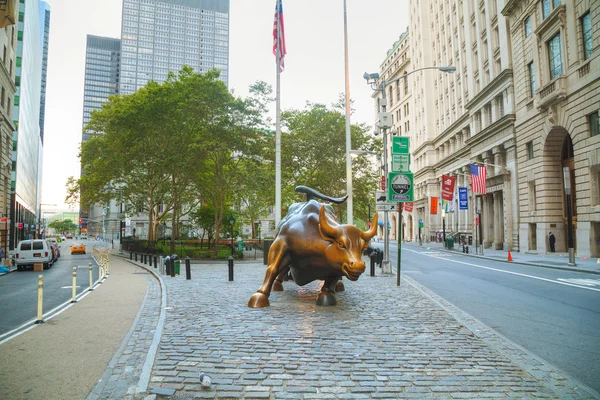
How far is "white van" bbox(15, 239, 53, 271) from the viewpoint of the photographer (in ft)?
74.6

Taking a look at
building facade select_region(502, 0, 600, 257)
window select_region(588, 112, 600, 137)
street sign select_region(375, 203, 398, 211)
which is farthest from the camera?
building facade select_region(502, 0, 600, 257)

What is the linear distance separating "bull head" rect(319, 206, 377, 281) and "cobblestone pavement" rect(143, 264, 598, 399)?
1114 mm

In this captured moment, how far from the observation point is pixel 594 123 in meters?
23.9

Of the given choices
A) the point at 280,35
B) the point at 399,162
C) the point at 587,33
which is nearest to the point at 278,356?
the point at 399,162

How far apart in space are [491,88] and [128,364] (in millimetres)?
40620

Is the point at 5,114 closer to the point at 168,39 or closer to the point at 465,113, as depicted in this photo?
the point at 465,113

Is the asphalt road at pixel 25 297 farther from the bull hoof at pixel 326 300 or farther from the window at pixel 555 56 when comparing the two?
the window at pixel 555 56

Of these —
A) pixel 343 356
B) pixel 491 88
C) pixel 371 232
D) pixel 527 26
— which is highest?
pixel 527 26

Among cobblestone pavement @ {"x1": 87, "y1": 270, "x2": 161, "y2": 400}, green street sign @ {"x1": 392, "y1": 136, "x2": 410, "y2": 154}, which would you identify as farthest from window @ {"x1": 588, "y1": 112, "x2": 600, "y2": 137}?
cobblestone pavement @ {"x1": 87, "y1": 270, "x2": 161, "y2": 400}

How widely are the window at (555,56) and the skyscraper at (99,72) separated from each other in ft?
532

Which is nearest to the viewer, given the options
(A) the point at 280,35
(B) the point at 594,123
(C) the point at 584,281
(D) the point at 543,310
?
(D) the point at 543,310

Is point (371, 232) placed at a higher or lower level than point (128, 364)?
higher

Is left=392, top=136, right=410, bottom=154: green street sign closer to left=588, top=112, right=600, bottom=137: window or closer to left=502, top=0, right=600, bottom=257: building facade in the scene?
left=502, top=0, right=600, bottom=257: building facade

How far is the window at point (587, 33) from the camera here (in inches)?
952
